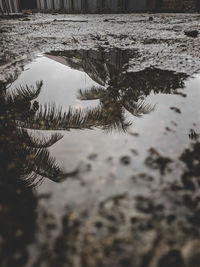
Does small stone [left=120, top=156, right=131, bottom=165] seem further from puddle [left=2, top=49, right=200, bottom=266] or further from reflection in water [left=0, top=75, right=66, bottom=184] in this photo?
reflection in water [left=0, top=75, right=66, bottom=184]

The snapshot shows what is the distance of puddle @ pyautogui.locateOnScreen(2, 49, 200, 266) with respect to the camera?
56 centimetres

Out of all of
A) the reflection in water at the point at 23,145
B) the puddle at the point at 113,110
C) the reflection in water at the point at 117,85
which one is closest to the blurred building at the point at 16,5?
the reflection in water at the point at 117,85

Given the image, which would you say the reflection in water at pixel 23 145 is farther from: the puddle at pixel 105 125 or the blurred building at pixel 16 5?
the blurred building at pixel 16 5

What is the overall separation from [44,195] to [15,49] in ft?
6.34

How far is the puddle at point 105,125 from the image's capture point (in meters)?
0.56

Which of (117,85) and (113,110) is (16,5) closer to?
(117,85)

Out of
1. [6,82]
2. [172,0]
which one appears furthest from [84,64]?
[172,0]

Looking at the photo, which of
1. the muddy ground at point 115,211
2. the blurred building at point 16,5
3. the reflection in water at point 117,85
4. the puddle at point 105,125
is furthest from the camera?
the blurred building at point 16,5

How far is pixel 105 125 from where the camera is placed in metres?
0.84

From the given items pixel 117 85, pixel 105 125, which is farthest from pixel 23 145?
pixel 117 85

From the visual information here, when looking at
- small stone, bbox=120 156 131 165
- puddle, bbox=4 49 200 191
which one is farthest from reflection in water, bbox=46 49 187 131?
small stone, bbox=120 156 131 165

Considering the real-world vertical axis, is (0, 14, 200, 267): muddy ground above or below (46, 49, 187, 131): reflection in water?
below

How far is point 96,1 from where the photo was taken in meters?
9.22

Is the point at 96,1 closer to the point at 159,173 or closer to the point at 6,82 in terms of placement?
the point at 6,82
